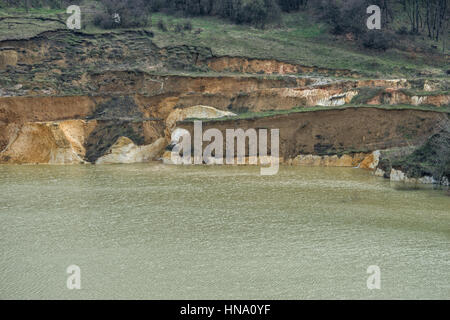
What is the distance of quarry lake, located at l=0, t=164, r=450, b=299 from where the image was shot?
10.6 m

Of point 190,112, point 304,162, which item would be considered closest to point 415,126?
point 304,162

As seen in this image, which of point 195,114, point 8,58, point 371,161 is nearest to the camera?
point 371,161

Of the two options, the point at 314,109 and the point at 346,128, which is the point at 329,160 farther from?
the point at 314,109

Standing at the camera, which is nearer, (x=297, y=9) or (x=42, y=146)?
(x=42, y=146)

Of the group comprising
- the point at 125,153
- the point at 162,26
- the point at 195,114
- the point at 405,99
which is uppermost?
the point at 162,26

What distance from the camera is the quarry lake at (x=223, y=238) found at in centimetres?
1062

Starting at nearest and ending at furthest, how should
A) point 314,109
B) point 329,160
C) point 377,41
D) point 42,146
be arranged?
point 329,160, point 314,109, point 42,146, point 377,41

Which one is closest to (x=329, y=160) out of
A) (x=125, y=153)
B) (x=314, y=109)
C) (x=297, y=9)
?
(x=314, y=109)

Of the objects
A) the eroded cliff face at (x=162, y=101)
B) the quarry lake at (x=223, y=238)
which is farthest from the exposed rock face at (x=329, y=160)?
the quarry lake at (x=223, y=238)

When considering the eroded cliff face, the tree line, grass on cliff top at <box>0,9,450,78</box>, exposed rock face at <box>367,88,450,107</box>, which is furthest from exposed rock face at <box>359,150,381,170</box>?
the tree line

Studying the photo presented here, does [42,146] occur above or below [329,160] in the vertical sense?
above

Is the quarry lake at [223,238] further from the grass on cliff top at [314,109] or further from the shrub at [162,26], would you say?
the shrub at [162,26]

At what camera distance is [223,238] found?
46.0 ft

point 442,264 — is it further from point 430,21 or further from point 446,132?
point 430,21
